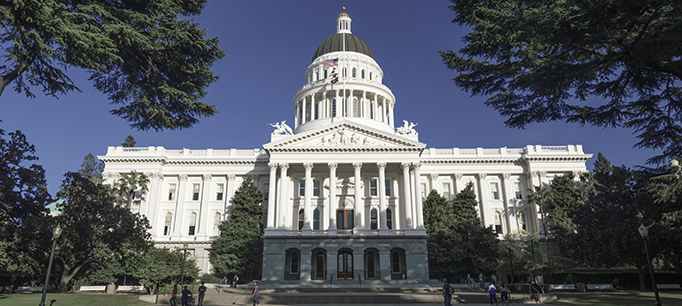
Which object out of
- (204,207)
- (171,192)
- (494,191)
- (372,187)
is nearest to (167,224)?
(171,192)

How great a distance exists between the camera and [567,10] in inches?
553

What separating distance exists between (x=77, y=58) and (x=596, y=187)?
3719 centimetres

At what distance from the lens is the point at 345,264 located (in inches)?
1794

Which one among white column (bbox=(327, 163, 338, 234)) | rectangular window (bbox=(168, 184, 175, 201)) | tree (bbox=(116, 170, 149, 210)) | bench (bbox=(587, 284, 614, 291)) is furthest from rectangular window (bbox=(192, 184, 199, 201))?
bench (bbox=(587, 284, 614, 291))

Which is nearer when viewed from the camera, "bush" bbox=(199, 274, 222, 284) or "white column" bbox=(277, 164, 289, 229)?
"bush" bbox=(199, 274, 222, 284)

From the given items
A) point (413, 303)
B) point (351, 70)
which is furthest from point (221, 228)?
point (351, 70)

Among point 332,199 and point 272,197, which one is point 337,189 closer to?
point 332,199

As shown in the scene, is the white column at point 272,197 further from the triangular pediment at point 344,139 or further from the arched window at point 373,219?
the arched window at point 373,219

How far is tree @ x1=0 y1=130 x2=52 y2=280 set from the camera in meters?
29.4

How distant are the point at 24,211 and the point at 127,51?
72.5ft

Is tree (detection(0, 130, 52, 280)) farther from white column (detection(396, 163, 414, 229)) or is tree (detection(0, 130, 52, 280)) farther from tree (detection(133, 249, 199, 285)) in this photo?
white column (detection(396, 163, 414, 229))

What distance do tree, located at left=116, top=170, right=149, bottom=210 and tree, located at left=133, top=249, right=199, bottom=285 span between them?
1144 centimetres

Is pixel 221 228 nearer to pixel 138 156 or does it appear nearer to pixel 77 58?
pixel 138 156

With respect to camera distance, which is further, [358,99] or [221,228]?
[358,99]
